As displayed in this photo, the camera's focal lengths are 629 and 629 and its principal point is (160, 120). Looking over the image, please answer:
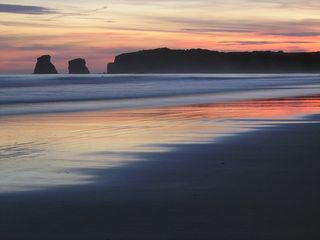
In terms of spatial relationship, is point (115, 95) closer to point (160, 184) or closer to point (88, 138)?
point (88, 138)

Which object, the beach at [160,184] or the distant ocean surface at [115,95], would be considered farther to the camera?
the distant ocean surface at [115,95]

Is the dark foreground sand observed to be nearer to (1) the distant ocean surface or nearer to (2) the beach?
(2) the beach

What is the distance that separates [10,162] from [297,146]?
4.77 metres

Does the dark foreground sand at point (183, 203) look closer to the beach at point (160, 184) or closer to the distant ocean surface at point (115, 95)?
the beach at point (160, 184)

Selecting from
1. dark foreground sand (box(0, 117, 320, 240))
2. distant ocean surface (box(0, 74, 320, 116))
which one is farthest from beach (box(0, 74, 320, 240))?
distant ocean surface (box(0, 74, 320, 116))

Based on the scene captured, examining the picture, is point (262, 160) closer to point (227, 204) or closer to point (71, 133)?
point (227, 204)

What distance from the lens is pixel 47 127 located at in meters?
14.9

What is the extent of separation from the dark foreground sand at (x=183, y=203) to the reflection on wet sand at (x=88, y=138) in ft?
2.17

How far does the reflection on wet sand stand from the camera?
8.05 metres

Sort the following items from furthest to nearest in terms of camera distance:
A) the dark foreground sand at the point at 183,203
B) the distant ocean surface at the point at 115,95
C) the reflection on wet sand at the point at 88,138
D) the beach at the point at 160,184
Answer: the distant ocean surface at the point at 115,95, the reflection on wet sand at the point at 88,138, the beach at the point at 160,184, the dark foreground sand at the point at 183,203

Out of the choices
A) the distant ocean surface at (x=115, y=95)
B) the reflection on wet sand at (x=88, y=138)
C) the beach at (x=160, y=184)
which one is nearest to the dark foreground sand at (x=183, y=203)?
the beach at (x=160, y=184)

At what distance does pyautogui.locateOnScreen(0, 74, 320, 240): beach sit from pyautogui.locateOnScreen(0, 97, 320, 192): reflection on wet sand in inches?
0.9

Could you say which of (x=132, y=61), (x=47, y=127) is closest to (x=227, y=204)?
(x=47, y=127)

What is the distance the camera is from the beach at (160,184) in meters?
5.26
